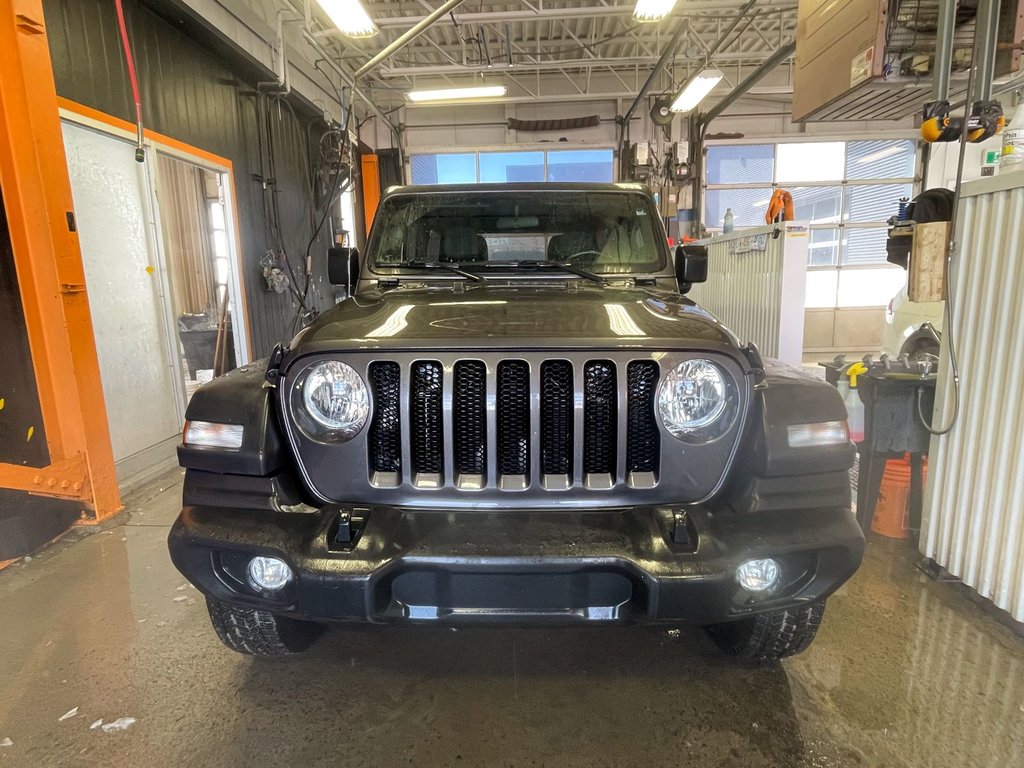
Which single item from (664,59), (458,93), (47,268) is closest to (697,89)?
(664,59)

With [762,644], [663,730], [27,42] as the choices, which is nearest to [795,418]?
[762,644]

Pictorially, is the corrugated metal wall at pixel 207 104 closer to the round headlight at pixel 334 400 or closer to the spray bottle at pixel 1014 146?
the round headlight at pixel 334 400

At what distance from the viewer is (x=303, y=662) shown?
6.56ft

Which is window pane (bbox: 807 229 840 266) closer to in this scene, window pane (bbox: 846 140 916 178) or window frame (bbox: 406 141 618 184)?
window pane (bbox: 846 140 916 178)

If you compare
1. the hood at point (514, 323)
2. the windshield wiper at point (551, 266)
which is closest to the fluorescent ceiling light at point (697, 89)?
the windshield wiper at point (551, 266)

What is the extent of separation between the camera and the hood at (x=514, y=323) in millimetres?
1549

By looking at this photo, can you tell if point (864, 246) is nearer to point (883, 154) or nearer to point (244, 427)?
point (883, 154)

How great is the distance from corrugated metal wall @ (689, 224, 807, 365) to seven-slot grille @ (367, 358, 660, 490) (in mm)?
2963

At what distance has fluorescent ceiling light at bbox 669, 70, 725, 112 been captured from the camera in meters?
7.36

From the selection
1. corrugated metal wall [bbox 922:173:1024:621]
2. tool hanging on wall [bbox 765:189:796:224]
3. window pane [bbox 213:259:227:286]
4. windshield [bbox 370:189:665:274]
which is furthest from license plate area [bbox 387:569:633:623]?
window pane [bbox 213:259:227:286]

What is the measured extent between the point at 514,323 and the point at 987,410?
1949 millimetres

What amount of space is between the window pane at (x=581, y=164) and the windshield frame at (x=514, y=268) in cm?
921

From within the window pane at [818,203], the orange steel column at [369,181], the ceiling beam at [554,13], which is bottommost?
the window pane at [818,203]

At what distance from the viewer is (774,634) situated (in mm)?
1782
